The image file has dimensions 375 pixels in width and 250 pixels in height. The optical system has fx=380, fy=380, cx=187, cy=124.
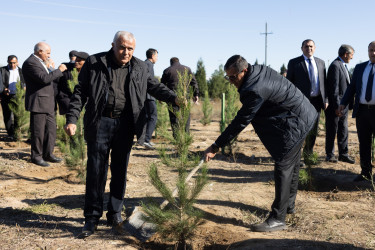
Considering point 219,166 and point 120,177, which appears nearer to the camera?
point 120,177

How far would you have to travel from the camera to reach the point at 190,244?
3523 mm

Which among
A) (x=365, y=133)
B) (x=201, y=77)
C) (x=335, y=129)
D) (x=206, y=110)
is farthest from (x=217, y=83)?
(x=365, y=133)

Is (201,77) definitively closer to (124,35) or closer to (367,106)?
(367,106)

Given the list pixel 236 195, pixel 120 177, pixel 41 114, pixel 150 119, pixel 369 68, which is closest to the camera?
pixel 120 177

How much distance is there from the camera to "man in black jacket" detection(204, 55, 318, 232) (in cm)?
340

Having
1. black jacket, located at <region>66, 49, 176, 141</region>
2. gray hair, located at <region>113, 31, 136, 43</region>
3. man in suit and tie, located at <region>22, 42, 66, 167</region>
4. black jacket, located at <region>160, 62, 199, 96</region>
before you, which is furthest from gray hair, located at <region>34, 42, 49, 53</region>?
gray hair, located at <region>113, 31, 136, 43</region>

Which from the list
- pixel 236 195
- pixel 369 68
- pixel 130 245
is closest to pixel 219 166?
pixel 236 195

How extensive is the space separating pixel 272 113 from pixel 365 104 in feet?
7.04

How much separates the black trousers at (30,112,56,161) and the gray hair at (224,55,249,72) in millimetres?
3940

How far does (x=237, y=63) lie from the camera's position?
337cm

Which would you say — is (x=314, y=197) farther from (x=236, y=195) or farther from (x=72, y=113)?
(x=72, y=113)

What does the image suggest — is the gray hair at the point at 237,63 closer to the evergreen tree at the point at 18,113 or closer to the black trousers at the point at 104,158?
the black trousers at the point at 104,158

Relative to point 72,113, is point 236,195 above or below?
below

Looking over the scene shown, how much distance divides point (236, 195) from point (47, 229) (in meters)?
2.24
